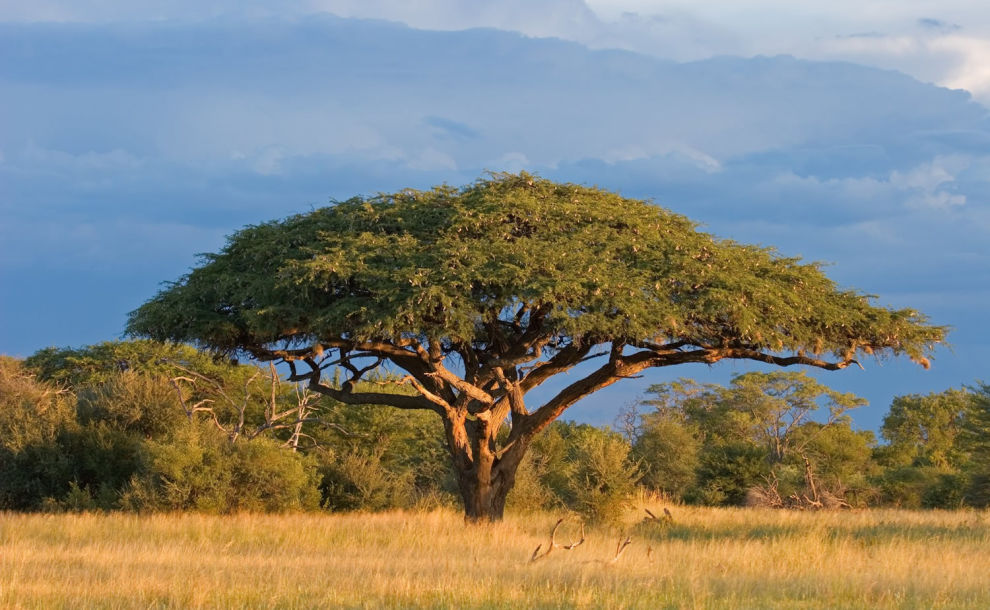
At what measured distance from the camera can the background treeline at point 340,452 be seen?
24297 millimetres

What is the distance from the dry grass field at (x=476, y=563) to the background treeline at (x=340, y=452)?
304cm

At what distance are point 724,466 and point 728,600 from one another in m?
25.1

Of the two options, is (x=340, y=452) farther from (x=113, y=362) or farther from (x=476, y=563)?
(x=476, y=563)

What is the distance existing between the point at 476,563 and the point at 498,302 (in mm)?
5236

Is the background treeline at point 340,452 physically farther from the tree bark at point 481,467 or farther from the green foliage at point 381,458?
the tree bark at point 481,467

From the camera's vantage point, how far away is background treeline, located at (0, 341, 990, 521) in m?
24.3

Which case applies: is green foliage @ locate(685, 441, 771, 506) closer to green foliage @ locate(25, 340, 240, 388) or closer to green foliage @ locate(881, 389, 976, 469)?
green foliage @ locate(25, 340, 240, 388)

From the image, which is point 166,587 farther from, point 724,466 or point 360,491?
point 724,466

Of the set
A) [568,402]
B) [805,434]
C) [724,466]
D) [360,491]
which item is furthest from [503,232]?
[805,434]

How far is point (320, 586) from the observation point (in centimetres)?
1153

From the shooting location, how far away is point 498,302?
57.2 ft

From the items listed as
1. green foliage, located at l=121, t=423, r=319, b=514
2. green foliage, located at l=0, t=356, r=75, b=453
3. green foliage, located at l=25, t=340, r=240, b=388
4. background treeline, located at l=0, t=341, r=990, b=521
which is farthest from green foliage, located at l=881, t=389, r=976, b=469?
green foliage, located at l=0, t=356, r=75, b=453

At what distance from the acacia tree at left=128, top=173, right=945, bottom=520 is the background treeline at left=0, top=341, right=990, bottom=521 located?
6.97ft

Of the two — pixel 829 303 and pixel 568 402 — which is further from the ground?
pixel 829 303
